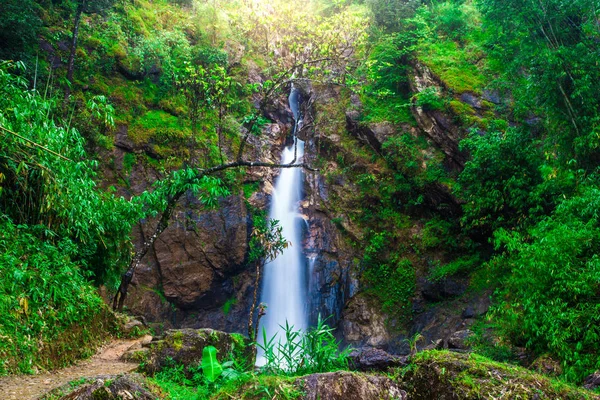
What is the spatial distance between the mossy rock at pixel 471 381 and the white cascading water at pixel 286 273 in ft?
49.0

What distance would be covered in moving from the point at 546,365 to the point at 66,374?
8.56 metres

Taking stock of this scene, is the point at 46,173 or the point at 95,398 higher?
the point at 46,173

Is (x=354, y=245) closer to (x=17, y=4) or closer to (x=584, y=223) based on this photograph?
(x=584, y=223)

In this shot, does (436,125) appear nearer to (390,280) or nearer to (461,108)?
(461,108)

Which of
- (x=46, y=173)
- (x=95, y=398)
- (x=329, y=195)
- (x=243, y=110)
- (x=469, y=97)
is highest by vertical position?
(x=243, y=110)

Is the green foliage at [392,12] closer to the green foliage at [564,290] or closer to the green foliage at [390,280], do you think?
the green foliage at [390,280]

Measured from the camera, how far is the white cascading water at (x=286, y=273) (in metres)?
19.2

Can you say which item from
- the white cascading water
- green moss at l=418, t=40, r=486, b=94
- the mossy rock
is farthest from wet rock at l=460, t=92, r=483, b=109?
the mossy rock

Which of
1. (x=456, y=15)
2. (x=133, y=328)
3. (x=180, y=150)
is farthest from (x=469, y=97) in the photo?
(x=133, y=328)

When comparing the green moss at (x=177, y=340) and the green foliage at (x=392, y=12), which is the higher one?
the green foliage at (x=392, y=12)

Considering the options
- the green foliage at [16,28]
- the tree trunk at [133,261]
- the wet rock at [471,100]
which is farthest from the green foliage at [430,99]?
the green foliage at [16,28]

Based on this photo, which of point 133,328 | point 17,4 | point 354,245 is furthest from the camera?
point 354,245

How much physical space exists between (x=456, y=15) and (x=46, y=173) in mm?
22718

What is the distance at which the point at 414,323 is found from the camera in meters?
16.2
